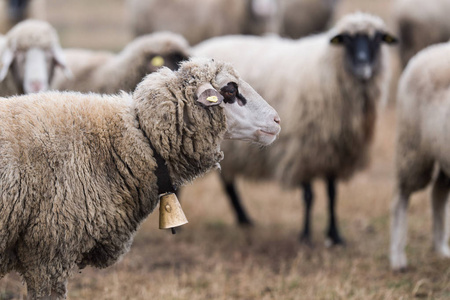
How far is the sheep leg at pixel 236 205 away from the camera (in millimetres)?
6621

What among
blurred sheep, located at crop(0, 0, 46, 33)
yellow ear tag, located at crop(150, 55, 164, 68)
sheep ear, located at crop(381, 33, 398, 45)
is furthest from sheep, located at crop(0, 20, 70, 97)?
blurred sheep, located at crop(0, 0, 46, 33)

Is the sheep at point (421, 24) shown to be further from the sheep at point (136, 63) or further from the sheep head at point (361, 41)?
the sheep at point (136, 63)

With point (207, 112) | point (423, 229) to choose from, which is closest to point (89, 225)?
point (207, 112)

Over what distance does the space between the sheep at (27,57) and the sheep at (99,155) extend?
160 cm

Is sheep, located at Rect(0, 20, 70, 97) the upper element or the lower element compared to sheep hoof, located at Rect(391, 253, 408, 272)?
upper

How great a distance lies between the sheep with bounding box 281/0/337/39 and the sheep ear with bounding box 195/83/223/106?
8206 mm

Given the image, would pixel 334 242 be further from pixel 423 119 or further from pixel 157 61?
pixel 157 61

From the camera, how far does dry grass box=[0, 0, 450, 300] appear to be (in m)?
4.27

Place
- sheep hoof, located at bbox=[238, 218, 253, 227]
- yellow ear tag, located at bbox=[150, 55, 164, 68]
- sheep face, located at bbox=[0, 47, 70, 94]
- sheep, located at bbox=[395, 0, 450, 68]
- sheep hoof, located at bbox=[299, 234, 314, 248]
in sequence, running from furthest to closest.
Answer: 1. sheep, located at bbox=[395, 0, 450, 68]
2. sheep hoof, located at bbox=[238, 218, 253, 227]
3. sheep hoof, located at bbox=[299, 234, 314, 248]
4. yellow ear tag, located at bbox=[150, 55, 164, 68]
5. sheep face, located at bbox=[0, 47, 70, 94]

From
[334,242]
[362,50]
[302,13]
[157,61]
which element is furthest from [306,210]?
[302,13]

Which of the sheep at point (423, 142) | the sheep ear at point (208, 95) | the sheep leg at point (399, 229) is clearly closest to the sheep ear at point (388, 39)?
the sheep at point (423, 142)

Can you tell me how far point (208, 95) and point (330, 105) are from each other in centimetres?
286

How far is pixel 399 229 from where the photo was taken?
16.3 feet

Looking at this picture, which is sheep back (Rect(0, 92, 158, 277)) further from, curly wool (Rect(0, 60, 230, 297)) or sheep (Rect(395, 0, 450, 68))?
sheep (Rect(395, 0, 450, 68))
